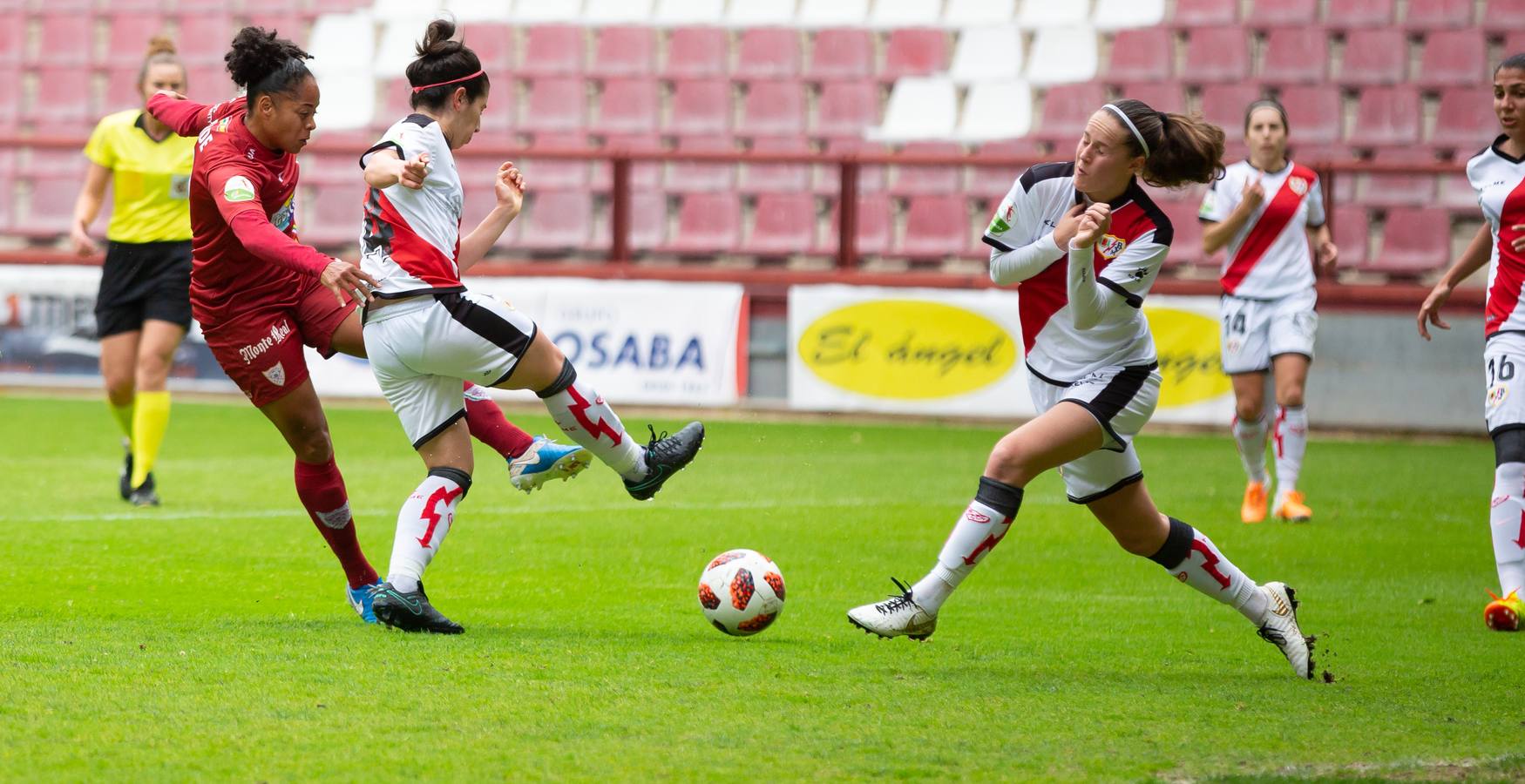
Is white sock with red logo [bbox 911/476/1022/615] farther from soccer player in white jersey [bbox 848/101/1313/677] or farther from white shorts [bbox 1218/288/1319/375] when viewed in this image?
white shorts [bbox 1218/288/1319/375]

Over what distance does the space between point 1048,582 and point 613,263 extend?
26.9ft

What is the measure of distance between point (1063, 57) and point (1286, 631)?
12002 mm

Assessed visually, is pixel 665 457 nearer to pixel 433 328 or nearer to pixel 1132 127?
pixel 433 328

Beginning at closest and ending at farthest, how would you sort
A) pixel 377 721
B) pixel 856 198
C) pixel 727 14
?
1. pixel 377 721
2. pixel 856 198
3. pixel 727 14

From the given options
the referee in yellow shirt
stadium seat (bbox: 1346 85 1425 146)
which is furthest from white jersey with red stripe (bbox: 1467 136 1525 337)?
stadium seat (bbox: 1346 85 1425 146)

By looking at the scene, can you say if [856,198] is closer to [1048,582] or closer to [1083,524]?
[1083,524]

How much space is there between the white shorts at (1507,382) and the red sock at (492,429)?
11.3 ft

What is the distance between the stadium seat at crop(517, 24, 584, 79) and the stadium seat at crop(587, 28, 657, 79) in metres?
0.20

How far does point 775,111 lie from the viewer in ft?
54.7

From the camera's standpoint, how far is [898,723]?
14.4 ft

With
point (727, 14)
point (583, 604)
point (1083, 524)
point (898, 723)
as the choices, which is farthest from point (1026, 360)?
point (727, 14)

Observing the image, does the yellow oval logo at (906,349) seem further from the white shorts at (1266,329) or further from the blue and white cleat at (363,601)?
the blue and white cleat at (363,601)

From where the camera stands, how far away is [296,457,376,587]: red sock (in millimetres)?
5758

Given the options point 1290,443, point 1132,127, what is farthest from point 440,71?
point 1290,443
